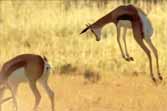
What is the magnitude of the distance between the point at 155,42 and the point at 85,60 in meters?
2.06

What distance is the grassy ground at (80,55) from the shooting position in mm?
9742

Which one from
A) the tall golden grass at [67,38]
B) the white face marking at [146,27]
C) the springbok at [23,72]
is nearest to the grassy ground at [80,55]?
the tall golden grass at [67,38]

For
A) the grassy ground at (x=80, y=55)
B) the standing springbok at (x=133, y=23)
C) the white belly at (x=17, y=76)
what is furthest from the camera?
the grassy ground at (x=80, y=55)

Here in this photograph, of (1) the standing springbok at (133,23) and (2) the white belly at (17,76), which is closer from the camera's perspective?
(2) the white belly at (17,76)

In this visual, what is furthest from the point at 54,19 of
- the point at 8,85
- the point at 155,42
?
the point at 8,85

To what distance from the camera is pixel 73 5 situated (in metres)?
18.2

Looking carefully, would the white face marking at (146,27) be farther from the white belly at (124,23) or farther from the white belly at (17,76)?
the white belly at (17,76)

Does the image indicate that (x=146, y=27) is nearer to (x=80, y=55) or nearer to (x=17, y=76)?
(x=17, y=76)

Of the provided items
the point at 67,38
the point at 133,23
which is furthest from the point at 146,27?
the point at 67,38

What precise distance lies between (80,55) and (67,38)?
1.88m

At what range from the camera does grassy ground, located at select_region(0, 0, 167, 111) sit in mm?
9742

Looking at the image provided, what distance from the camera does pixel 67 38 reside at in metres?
14.5

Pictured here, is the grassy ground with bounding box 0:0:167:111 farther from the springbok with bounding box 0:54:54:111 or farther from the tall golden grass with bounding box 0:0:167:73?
the springbok with bounding box 0:54:54:111

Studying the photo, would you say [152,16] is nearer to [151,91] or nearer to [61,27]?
[61,27]
